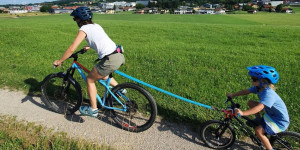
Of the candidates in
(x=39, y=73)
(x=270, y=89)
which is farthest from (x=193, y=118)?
(x=39, y=73)

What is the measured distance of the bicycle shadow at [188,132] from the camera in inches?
144

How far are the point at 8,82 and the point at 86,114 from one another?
3.31 metres

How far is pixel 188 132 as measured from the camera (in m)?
3.97

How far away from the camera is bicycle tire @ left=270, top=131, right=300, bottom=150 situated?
122 inches

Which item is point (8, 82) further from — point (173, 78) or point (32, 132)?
point (173, 78)

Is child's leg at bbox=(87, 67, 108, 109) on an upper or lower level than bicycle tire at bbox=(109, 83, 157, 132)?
upper

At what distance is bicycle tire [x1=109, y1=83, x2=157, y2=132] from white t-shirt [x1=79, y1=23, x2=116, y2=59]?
693mm

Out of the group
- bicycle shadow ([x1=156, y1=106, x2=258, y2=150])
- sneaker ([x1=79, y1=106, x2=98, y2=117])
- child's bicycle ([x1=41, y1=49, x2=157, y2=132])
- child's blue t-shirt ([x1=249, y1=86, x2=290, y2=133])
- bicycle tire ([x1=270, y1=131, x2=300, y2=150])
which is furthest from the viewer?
sneaker ([x1=79, y1=106, x2=98, y2=117])

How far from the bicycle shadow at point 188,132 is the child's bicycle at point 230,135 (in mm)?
133

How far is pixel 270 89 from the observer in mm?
3105

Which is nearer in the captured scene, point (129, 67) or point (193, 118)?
point (193, 118)

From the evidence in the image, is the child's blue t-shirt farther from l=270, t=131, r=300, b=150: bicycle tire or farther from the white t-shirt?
the white t-shirt

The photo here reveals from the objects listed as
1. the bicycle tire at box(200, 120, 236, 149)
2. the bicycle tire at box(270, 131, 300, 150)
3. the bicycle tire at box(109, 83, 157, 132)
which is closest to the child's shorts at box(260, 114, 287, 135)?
the bicycle tire at box(270, 131, 300, 150)

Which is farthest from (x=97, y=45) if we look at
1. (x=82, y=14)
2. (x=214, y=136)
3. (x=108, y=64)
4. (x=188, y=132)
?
(x=214, y=136)
